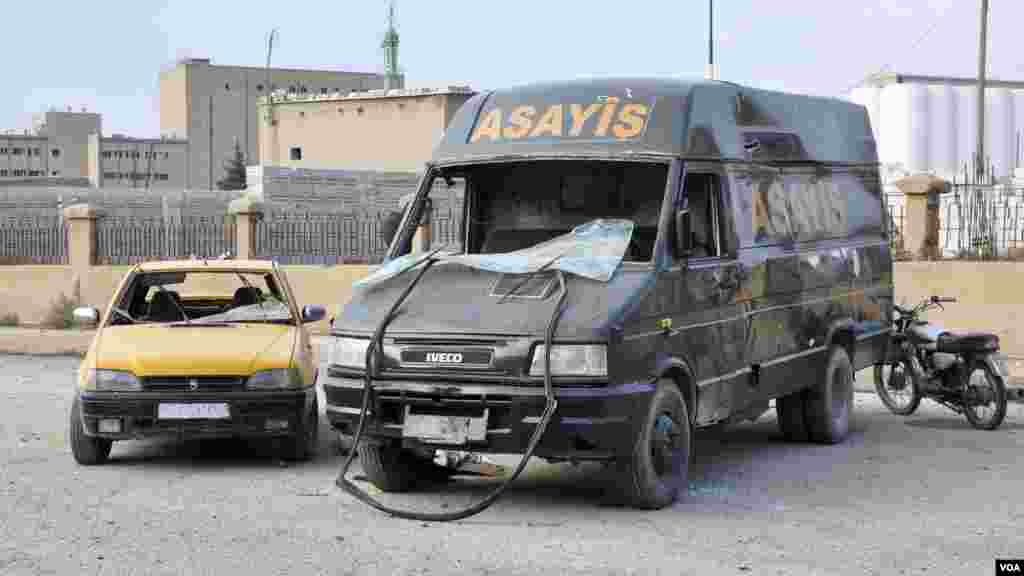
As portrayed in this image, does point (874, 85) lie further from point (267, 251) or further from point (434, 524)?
point (434, 524)

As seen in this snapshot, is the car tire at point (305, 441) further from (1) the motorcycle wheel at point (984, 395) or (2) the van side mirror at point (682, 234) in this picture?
(1) the motorcycle wheel at point (984, 395)

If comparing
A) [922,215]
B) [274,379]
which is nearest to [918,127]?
[922,215]

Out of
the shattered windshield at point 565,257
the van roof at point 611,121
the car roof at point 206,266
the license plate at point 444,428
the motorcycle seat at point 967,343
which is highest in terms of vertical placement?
the van roof at point 611,121

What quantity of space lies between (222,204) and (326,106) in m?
13.8

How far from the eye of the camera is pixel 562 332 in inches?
339

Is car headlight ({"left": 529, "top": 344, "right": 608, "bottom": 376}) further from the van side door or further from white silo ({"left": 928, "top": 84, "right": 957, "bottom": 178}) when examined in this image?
white silo ({"left": 928, "top": 84, "right": 957, "bottom": 178})

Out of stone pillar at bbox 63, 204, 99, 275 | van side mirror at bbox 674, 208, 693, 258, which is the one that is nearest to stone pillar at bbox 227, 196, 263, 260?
stone pillar at bbox 63, 204, 99, 275

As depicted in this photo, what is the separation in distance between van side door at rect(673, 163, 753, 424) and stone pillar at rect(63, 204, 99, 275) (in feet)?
63.6

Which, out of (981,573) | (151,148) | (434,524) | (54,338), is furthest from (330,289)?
(151,148)

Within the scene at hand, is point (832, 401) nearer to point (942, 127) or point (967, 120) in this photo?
point (942, 127)

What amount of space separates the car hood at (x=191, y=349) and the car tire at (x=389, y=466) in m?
1.42

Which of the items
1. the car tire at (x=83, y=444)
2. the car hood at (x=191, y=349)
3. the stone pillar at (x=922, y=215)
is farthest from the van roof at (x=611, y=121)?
the stone pillar at (x=922, y=215)

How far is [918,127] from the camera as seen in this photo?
5016cm

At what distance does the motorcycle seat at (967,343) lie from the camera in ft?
41.9
